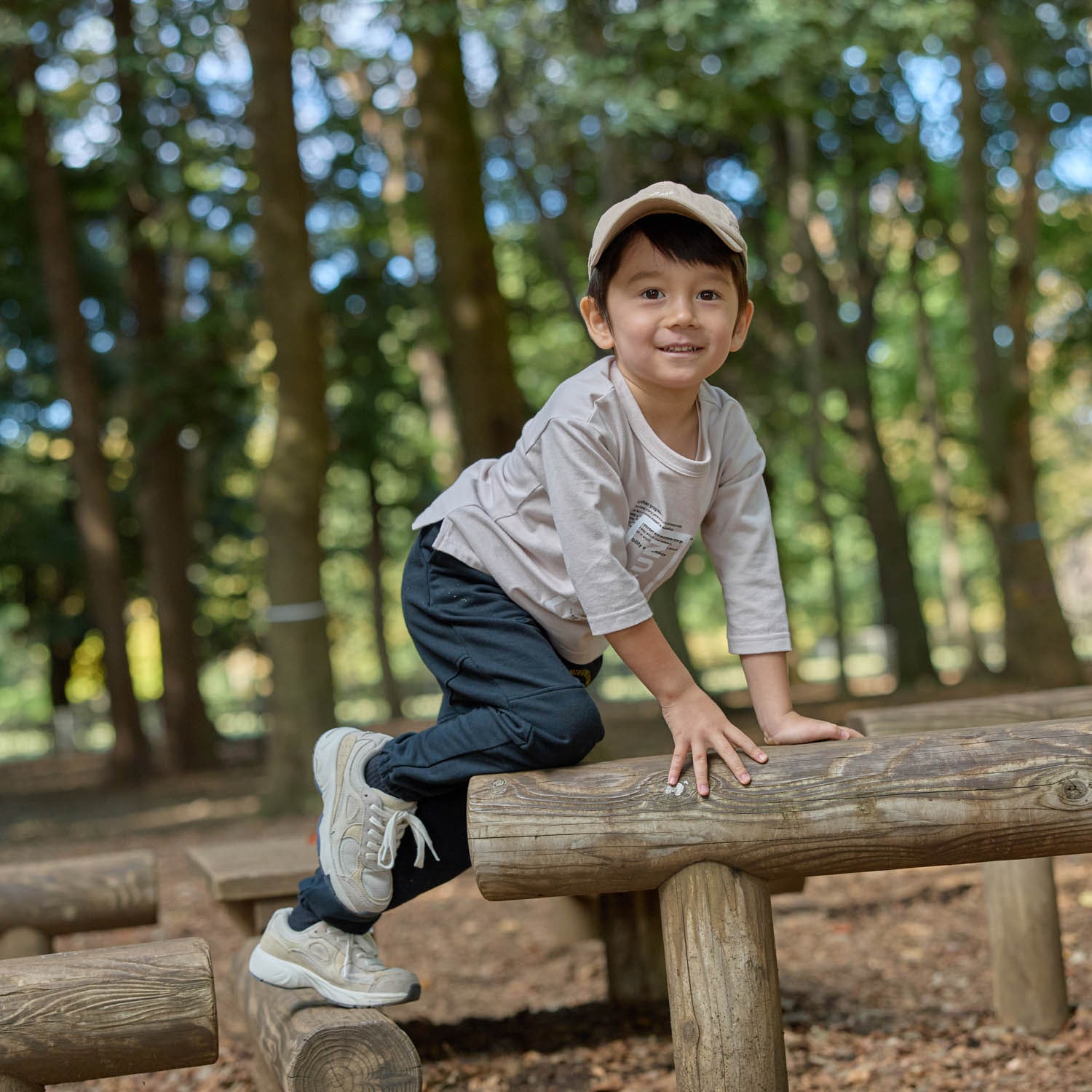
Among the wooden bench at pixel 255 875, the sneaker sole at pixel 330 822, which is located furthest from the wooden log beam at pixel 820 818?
the wooden bench at pixel 255 875

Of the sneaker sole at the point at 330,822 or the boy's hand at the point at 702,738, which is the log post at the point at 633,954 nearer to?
the sneaker sole at the point at 330,822

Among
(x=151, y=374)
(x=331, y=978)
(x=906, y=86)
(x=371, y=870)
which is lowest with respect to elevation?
(x=331, y=978)

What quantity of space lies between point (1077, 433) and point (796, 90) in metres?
24.2

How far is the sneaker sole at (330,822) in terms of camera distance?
2.70 m

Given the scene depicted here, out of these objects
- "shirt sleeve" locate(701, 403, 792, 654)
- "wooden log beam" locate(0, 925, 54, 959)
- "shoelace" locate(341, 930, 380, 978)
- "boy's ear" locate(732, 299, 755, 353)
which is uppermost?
"boy's ear" locate(732, 299, 755, 353)

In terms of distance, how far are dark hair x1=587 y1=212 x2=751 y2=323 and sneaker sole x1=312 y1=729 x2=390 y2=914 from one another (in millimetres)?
1125

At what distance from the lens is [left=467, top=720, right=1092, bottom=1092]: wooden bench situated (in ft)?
7.06

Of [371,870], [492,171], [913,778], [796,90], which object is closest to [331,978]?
[371,870]

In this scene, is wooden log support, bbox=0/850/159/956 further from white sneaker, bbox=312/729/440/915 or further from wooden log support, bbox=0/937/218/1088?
wooden log support, bbox=0/937/218/1088

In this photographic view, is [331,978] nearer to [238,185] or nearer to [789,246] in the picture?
[238,185]

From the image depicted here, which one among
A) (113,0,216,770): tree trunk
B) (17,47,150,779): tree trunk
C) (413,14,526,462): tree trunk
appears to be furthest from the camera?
(113,0,216,770): tree trunk

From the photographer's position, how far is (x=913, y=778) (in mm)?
2170

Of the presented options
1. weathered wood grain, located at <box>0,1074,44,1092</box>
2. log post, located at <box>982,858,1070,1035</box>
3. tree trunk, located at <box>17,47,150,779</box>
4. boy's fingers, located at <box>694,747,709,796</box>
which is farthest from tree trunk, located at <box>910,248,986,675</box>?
weathered wood grain, located at <box>0,1074,44,1092</box>

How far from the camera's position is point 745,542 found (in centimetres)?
271
